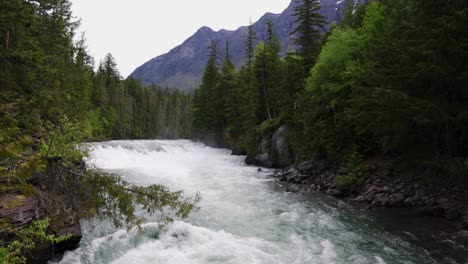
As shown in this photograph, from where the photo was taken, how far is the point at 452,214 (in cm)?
1178

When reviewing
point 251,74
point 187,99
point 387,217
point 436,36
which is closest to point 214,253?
point 387,217

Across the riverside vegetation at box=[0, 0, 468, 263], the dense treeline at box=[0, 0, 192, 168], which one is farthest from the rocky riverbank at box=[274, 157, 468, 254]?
the dense treeline at box=[0, 0, 192, 168]

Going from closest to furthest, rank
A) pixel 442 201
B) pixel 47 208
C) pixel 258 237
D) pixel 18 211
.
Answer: pixel 47 208 → pixel 18 211 → pixel 258 237 → pixel 442 201

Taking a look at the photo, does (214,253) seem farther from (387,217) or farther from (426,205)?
(426,205)

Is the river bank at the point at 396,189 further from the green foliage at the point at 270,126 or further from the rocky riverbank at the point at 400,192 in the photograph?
the green foliage at the point at 270,126

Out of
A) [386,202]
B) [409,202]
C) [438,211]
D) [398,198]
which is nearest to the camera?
[438,211]

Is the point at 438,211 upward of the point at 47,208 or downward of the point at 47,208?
downward

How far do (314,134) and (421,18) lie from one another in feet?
35.9

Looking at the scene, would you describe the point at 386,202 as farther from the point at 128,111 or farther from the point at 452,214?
the point at 128,111

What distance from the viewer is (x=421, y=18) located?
1280 cm

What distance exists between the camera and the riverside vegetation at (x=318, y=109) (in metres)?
5.32

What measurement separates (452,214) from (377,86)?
24.8ft

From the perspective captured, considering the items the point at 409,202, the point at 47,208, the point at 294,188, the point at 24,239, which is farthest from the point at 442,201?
the point at 24,239

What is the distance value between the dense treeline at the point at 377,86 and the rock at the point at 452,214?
6.55 feet
